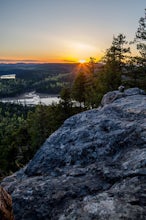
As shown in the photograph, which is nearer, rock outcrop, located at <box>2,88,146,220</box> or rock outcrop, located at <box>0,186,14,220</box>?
rock outcrop, located at <box>0,186,14,220</box>

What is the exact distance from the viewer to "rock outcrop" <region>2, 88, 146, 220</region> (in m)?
6.38

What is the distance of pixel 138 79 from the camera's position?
49688 millimetres

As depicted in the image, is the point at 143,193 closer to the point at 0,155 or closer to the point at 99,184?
the point at 99,184

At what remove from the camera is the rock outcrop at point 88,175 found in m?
6.38

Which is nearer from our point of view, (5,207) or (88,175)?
(5,207)

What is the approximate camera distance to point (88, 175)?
26.5 ft

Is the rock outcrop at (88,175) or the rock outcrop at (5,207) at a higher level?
the rock outcrop at (5,207)

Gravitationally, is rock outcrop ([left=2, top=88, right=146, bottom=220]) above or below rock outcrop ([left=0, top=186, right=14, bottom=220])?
below

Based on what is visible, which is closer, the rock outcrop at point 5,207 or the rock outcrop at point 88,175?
the rock outcrop at point 5,207

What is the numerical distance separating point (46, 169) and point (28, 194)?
1.69 meters

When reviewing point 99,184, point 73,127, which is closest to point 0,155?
point 73,127

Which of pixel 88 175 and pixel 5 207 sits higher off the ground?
pixel 5 207

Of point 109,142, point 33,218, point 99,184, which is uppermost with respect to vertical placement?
point 109,142

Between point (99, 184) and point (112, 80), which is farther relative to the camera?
point (112, 80)
